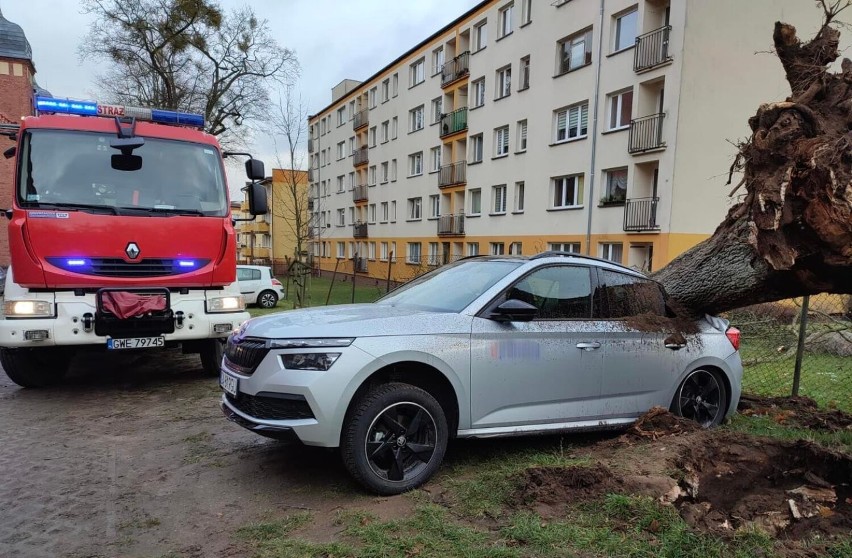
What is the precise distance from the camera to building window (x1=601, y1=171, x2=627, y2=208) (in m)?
21.0

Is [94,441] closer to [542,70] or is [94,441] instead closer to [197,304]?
[197,304]

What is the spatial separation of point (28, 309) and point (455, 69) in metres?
30.7

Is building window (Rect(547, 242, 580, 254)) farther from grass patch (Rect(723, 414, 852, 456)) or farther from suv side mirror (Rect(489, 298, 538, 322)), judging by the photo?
suv side mirror (Rect(489, 298, 538, 322))

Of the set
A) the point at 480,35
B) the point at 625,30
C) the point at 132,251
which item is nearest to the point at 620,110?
the point at 625,30

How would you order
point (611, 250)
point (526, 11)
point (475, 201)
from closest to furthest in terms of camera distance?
point (611, 250) < point (526, 11) < point (475, 201)

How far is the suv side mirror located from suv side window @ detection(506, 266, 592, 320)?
0.22m

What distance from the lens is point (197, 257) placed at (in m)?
6.48

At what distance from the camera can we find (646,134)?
1953 centimetres

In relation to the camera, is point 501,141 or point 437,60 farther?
point 437,60

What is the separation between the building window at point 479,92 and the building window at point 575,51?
251 inches

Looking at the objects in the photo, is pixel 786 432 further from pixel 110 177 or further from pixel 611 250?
pixel 611 250

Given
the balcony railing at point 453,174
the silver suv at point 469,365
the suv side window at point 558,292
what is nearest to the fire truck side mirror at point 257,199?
the silver suv at point 469,365

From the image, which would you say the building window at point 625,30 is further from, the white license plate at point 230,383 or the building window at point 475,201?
the white license plate at point 230,383

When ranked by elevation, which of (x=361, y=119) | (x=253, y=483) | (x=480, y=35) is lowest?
(x=253, y=483)
